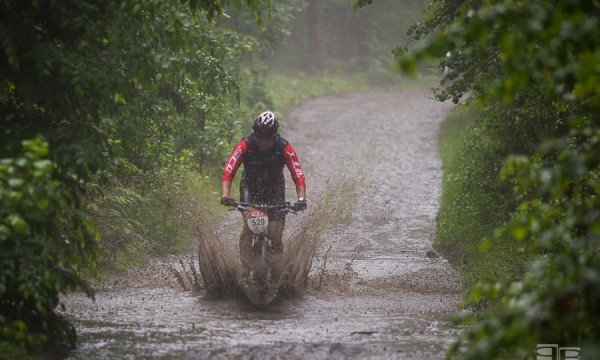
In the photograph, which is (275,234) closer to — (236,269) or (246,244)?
(246,244)

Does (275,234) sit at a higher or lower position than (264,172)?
lower

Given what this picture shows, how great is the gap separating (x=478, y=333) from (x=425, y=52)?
61.5 inches

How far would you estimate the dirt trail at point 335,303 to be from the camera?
8.03m

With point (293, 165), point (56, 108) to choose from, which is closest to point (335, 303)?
point (293, 165)

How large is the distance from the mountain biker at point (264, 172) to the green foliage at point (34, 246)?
9.48 feet

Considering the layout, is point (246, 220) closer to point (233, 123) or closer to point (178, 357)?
point (178, 357)

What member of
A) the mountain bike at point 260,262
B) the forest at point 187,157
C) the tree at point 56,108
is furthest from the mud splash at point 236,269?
the tree at point 56,108

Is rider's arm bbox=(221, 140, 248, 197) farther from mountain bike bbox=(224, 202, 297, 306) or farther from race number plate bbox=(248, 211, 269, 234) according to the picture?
race number plate bbox=(248, 211, 269, 234)

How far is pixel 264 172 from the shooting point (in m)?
10.8

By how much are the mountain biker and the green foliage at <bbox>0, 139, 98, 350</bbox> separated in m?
2.89

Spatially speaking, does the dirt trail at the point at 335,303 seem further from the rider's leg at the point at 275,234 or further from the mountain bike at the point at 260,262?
the rider's leg at the point at 275,234

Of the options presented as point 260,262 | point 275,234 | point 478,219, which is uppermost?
point 478,219

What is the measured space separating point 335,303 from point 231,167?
2177mm

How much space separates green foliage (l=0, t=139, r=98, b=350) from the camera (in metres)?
5.72
